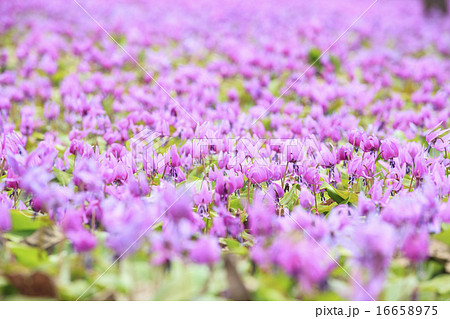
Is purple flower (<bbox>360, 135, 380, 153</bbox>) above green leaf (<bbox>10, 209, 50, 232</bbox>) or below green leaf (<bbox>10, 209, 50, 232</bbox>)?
above

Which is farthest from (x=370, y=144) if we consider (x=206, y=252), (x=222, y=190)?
(x=206, y=252)

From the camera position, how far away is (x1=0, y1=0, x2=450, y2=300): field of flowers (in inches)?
63.3

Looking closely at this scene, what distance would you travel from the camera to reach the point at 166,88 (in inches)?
168

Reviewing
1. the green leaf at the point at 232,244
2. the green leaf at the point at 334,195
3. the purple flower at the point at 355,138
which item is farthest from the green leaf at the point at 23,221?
the purple flower at the point at 355,138

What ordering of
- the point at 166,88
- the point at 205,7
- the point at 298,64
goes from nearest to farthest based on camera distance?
the point at 166,88
the point at 298,64
the point at 205,7

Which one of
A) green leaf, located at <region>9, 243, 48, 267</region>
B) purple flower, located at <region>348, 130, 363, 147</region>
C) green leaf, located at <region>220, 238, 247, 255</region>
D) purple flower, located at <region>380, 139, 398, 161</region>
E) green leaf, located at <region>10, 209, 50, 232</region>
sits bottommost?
green leaf, located at <region>220, 238, 247, 255</region>

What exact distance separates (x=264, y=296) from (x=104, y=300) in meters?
0.52

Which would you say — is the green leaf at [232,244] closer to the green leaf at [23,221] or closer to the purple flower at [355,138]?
the green leaf at [23,221]

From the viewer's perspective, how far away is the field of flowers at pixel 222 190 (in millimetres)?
1607

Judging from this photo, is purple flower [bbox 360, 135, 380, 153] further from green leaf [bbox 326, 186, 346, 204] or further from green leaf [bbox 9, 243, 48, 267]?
green leaf [bbox 9, 243, 48, 267]

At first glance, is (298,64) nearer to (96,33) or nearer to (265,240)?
(96,33)

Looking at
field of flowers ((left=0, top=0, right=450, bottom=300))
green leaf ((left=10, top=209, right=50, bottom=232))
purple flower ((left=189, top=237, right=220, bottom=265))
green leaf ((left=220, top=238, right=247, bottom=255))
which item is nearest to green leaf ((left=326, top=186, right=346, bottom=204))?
field of flowers ((left=0, top=0, right=450, bottom=300))

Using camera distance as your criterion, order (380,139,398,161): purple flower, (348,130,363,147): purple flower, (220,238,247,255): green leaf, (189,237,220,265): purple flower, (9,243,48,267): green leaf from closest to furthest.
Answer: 1. (189,237,220,265): purple flower
2. (9,243,48,267): green leaf
3. (220,238,247,255): green leaf
4. (380,139,398,161): purple flower
5. (348,130,363,147): purple flower

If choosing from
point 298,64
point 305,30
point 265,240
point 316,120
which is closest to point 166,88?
point 316,120
